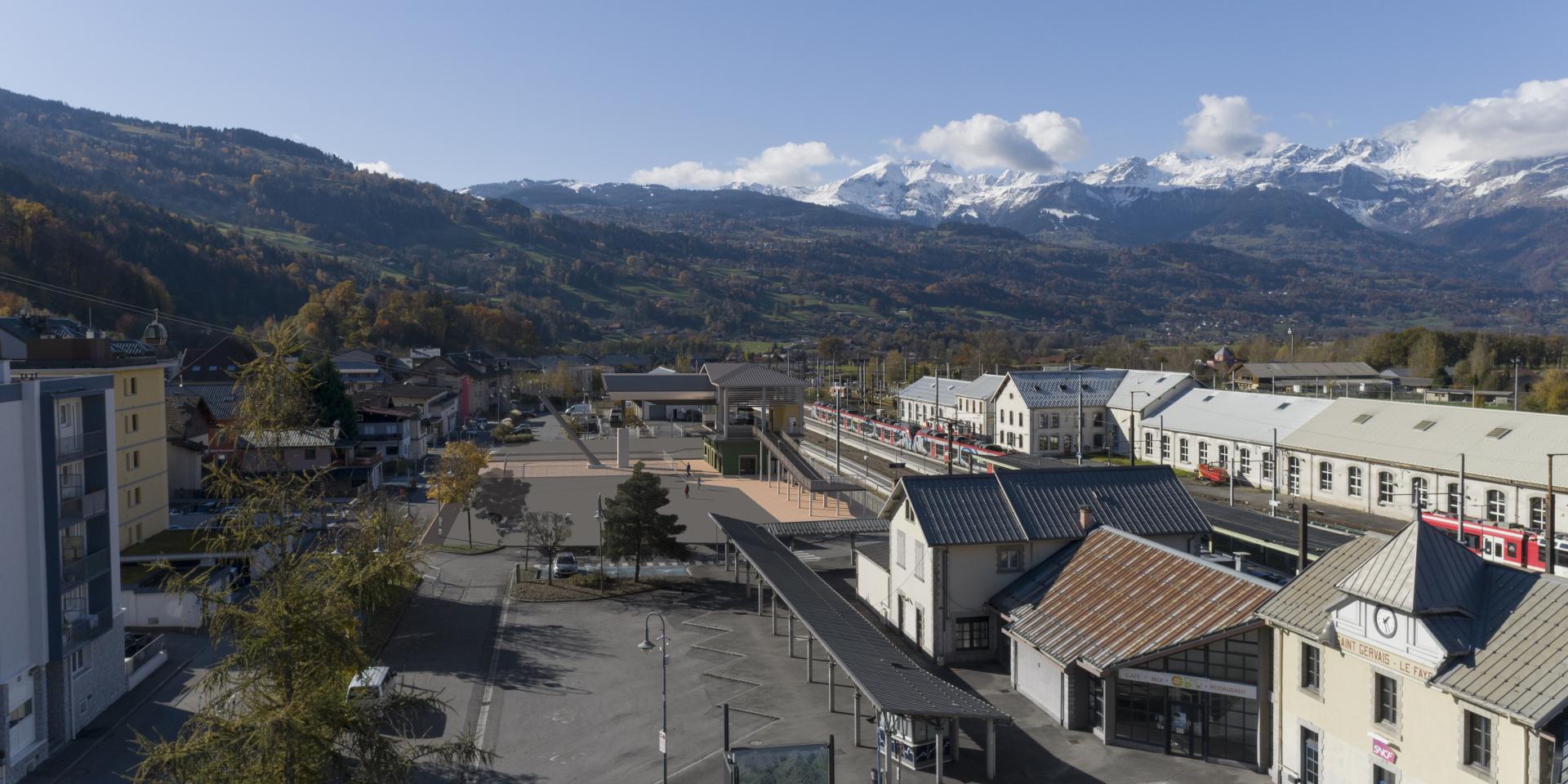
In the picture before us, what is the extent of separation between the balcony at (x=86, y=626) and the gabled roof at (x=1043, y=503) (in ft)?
60.3

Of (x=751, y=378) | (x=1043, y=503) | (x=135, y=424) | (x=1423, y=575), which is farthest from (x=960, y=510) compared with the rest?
(x=751, y=378)

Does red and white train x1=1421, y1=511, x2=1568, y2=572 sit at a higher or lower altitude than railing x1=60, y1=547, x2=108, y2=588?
lower

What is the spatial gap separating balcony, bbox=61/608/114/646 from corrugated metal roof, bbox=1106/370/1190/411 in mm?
51450

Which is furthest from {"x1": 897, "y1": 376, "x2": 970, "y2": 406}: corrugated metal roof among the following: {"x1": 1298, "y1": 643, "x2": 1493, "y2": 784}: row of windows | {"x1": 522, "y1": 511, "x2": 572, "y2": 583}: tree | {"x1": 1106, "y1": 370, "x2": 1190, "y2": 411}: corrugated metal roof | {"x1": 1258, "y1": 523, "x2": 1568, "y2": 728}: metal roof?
{"x1": 1258, "y1": 523, "x2": 1568, "y2": 728}: metal roof

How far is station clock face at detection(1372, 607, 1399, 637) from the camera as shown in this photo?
14.9 metres

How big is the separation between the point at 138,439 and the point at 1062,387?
167 ft

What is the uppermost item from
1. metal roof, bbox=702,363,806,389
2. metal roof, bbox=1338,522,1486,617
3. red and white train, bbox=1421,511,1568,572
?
metal roof, bbox=702,363,806,389

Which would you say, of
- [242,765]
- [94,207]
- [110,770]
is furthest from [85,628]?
[94,207]

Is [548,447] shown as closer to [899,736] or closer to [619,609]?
[619,609]

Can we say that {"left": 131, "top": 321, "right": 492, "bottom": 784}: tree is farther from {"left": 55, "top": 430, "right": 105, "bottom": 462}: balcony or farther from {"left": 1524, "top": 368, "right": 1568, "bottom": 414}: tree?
{"left": 1524, "top": 368, "right": 1568, "bottom": 414}: tree

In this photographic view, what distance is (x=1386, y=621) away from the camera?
15.1 meters

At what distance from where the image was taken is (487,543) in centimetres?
3994

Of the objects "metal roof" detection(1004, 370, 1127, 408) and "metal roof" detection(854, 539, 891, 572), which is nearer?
"metal roof" detection(854, 539, 891, 572)

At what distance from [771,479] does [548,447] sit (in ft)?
66.6
